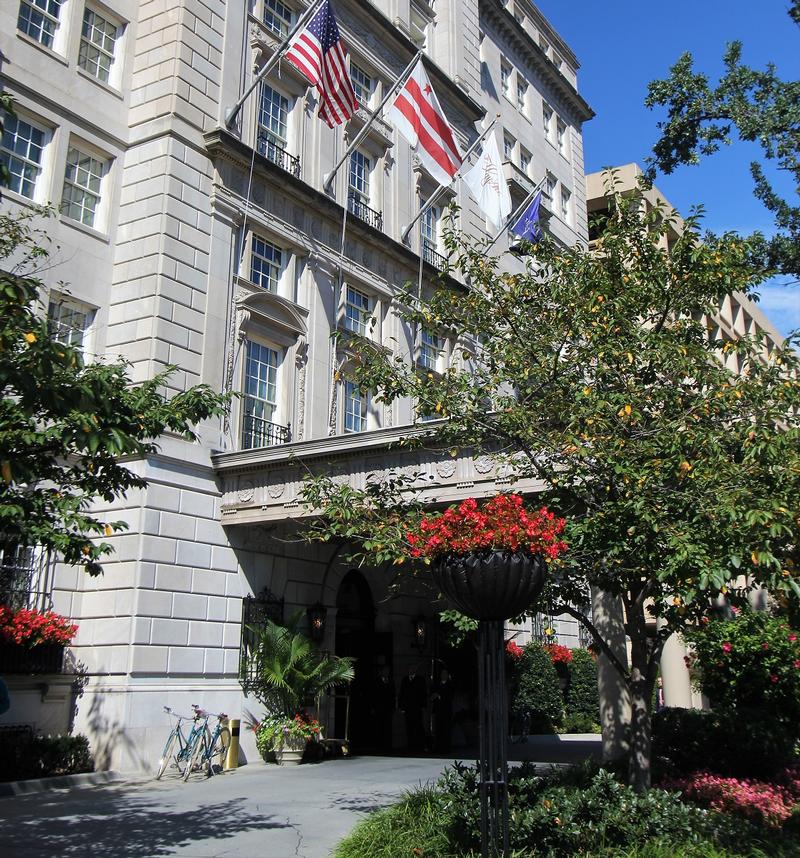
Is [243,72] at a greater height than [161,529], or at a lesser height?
greater

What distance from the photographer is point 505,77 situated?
39.2 m

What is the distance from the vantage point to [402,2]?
31.0 m

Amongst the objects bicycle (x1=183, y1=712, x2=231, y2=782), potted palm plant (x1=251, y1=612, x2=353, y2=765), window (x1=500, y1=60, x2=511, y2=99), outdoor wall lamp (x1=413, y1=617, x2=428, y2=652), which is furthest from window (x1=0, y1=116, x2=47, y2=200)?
window (x1=500, y1=60, x2=511, y2=99)

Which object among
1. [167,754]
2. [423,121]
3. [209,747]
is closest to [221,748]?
[209,747]

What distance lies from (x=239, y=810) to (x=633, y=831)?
5.71 metres

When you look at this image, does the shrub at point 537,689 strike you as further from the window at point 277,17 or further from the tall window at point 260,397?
the window at point 277,17

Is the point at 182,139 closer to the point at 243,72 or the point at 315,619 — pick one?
the point at 243,72

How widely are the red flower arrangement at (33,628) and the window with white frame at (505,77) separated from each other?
30.4 meters

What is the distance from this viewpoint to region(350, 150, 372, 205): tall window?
2617 cm

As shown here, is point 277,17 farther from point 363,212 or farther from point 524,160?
point 524,160

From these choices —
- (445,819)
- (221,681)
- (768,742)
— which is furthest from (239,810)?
(768,742)

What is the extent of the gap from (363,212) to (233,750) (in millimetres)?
15736

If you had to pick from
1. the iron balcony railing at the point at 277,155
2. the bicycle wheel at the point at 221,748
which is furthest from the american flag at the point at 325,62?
the bicycle wheel at the point at 221,748

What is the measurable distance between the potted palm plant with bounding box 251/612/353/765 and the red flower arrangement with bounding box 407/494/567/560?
428 inches
